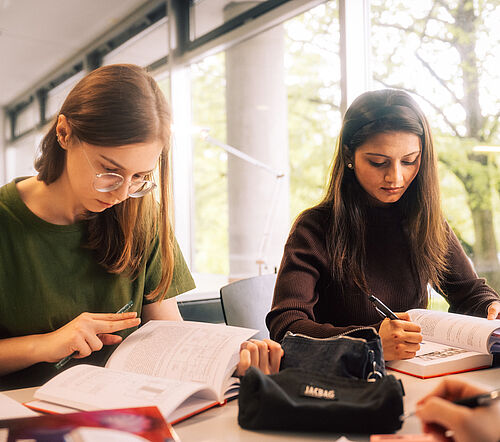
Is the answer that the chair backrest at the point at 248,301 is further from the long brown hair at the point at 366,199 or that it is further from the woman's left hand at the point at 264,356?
the woman's left hand at the point at 264,356

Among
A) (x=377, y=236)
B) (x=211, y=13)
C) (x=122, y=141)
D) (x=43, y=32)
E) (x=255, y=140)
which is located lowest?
(x=377, y=236)

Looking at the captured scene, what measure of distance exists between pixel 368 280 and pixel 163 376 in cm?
79

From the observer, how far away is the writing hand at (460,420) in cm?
59

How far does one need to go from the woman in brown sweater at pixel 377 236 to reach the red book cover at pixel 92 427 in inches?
27.2

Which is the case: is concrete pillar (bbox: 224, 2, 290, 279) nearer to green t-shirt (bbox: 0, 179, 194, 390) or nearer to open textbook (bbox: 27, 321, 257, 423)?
green t-shirt (bbox: 0, 179, 194, 390)

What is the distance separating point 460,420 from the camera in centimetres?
60

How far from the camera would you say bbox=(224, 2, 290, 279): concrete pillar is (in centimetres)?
391

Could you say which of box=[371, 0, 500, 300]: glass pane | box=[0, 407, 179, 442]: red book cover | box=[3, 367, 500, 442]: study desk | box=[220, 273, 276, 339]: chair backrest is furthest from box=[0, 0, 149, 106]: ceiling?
box=[0, 407, 179, 442]: red book cover

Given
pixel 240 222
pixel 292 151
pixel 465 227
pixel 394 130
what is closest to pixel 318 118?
pixel 292 151

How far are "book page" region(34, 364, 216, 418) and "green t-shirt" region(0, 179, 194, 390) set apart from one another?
36 cm

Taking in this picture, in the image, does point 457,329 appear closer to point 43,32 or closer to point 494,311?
point 494,311

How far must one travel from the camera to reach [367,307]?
1.55 meters

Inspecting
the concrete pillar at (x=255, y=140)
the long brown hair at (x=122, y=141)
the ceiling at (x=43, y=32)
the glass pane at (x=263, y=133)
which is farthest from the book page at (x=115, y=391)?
the ceiling at (x=43, y=32)

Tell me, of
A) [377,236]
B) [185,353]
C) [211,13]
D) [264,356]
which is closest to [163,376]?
[185,353]
